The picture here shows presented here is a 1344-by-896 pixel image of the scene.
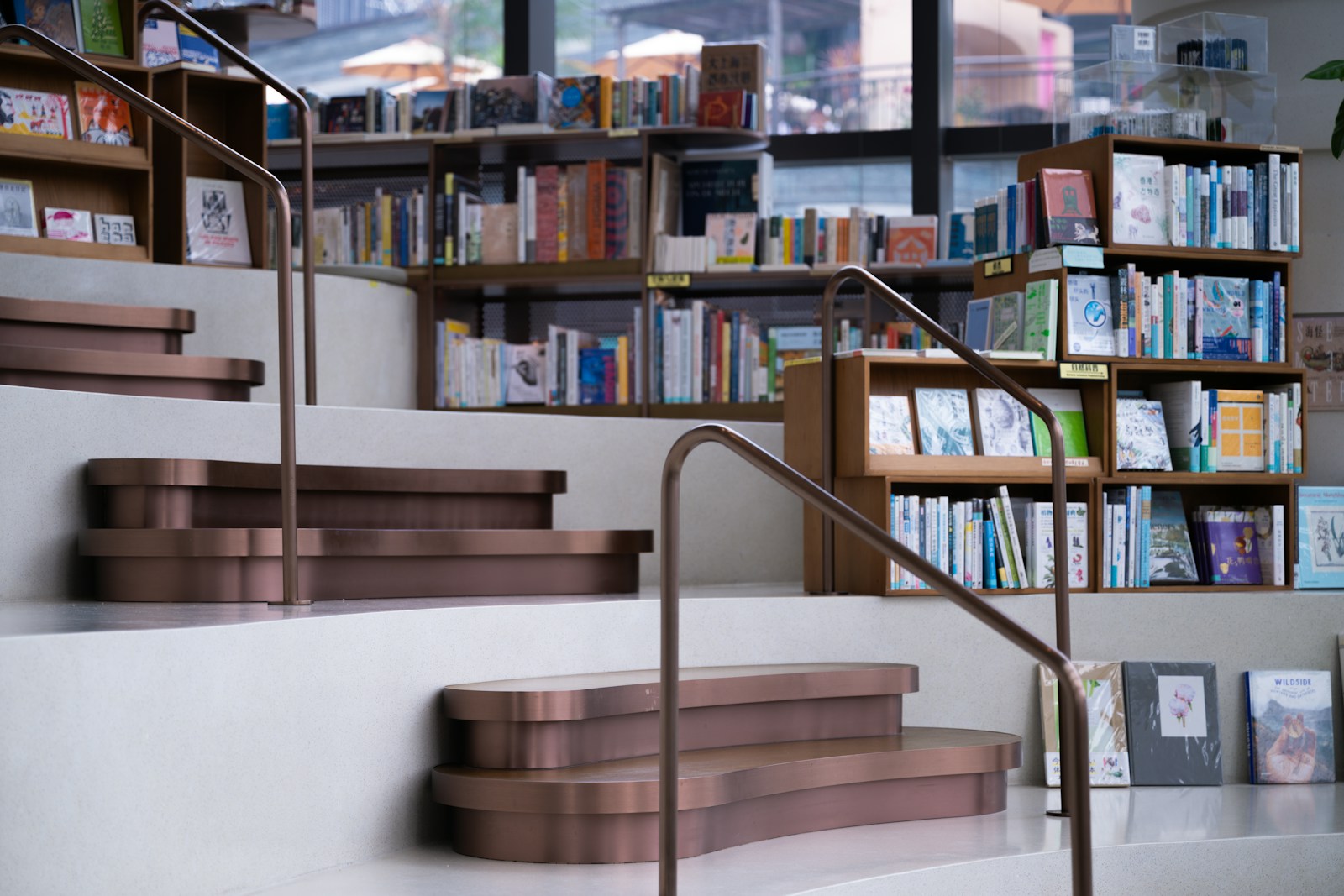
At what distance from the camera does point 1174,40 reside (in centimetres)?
474

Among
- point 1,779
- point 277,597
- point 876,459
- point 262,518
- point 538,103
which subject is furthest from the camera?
point 538,103

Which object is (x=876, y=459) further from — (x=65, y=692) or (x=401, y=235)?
(x=401, y=235)

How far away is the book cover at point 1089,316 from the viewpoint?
4477mm

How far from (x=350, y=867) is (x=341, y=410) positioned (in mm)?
1761

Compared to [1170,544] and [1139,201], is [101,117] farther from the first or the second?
[1170,544]

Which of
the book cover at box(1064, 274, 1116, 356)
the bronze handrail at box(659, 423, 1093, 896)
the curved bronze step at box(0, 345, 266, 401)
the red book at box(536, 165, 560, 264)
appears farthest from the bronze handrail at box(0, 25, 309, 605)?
the red book at box(536, 165, 560, 264)

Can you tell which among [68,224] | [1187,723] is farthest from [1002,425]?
[68,224]

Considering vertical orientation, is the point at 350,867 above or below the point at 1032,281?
below

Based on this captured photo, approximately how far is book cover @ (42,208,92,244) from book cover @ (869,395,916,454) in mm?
3057

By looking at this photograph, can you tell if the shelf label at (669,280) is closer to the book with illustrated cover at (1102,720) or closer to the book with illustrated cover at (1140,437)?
the book with illustrated cover at (1140,437)

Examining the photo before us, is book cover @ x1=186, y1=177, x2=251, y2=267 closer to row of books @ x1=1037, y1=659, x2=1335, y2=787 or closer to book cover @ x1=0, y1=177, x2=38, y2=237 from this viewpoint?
book cover @ x1=0, y1=177, x2=38, y2=237

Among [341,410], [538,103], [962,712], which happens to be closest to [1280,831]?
[962,712]

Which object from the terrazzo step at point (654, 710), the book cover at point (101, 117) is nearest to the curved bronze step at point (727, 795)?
the terrazzo step at point (654, 710)

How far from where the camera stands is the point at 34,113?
5.42 meters
